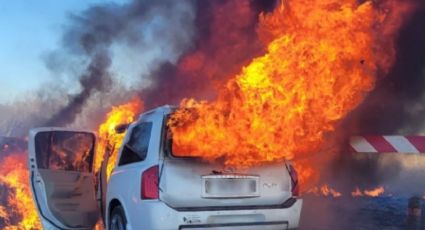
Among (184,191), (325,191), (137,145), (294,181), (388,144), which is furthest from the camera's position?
(325,191)

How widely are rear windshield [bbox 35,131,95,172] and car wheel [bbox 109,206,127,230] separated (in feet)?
6.33

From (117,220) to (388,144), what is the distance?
3524mm

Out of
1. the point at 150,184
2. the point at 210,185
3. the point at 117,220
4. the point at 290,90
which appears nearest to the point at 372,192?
the point at 290,90

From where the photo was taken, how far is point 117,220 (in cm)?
708

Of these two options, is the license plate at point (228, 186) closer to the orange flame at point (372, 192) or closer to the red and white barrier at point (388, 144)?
the red and white barrier at point (388, 144)

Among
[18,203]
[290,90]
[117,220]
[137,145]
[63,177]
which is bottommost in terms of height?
[18,203]

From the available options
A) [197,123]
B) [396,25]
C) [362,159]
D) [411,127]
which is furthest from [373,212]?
[197,123]

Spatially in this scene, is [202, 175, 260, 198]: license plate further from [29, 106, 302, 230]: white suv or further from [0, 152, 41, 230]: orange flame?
[0, 152, 41, 230]: orange flame

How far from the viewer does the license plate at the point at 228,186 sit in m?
6.28

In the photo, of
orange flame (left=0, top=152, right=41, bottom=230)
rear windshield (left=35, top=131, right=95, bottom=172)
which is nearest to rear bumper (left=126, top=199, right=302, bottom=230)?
rear windshield (left=35, top=131, right=95, bottom=172)

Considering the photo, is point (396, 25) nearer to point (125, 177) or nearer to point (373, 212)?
point (373, 212)

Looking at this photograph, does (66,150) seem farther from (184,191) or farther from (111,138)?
(184,191)

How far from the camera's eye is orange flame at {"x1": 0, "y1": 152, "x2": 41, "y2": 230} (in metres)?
10.1

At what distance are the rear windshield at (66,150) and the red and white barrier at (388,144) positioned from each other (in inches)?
154
